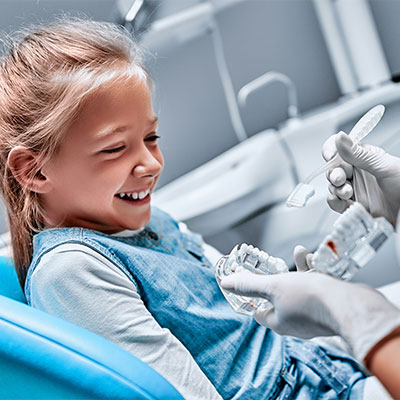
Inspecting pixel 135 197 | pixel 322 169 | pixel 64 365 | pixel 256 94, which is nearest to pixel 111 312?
pixel 64 365

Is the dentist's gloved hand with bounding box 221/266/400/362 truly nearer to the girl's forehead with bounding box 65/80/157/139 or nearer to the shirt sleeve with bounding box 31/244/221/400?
the shirt sleeve with bounding box 31/244/221/400

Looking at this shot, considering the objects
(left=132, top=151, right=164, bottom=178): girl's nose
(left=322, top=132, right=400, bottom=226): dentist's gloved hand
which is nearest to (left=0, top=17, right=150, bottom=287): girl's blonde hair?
(left=132, top=151, right=164, bottom=178): girl's nose

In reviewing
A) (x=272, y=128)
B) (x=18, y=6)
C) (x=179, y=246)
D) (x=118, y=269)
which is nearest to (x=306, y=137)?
(x=272, y=128)

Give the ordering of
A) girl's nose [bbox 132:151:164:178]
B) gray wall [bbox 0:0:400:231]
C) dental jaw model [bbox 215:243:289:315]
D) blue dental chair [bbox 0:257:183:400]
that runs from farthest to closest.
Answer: gray wall [bbox 0:0:400:231], girl's nose [bbox 132:151:164:178], dental jaw model [bbox 215:243:289:315], blue dental chair [bbox 0:257:183:400]

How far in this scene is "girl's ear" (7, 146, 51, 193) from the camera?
781mm

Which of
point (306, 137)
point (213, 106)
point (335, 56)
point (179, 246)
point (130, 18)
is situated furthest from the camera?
point (213, 106)

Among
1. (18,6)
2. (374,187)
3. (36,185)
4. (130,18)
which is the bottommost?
(374,187)

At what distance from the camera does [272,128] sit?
1.96 metres

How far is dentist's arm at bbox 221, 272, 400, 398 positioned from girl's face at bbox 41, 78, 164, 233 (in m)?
0.29

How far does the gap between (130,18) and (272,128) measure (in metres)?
0.71

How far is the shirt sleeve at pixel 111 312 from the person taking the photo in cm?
65

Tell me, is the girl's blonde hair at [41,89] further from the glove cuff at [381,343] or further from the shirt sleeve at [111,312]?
the glove cuff at [381,343]

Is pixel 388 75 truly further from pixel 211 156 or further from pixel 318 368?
pixel 318 368

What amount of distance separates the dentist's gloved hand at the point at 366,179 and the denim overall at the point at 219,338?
0.80ft
